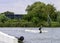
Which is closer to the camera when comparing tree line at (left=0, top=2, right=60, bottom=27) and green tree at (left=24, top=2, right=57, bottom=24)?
tree line at (left=0, top=2, right=60, bottom=27)

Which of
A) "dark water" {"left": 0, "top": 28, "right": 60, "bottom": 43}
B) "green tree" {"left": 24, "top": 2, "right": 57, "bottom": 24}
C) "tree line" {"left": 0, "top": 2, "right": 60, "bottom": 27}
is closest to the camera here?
"dark water" {"left": 0, "top": 28, "right": 60, "bottom": 43}

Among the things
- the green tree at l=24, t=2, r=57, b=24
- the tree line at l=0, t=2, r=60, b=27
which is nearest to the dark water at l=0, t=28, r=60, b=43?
the tree line at l=0, t=2, r=60, b=27

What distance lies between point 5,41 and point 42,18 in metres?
86.1

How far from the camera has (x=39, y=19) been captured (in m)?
94.3

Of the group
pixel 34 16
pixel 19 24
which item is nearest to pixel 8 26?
pixel 19 24

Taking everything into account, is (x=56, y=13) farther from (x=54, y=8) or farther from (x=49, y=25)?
(x=49, y=25)

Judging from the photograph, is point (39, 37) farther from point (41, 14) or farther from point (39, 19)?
point (41, 14)

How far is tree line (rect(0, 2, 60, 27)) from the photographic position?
8794 cm

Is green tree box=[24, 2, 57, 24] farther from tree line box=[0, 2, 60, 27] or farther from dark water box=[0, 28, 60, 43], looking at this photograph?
dark water box=[0, 28, 60, 43]

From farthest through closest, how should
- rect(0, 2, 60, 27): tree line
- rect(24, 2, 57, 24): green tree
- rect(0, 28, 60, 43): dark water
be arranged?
1. rect(24, 2, 57, 24): green tree
2. rect(0, 2, 60, 27): tree line
3. rect(0, 28, 60, 43): dark water

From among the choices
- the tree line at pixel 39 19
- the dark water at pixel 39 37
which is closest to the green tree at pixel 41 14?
the tree line at pixel 39 19

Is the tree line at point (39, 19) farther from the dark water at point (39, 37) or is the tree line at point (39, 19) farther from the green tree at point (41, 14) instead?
the dark water at point (39, 37)

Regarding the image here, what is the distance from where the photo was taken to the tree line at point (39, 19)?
87938mm

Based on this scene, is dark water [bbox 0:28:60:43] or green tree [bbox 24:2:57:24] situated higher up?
green tree [bbox 24:2:57:24]
